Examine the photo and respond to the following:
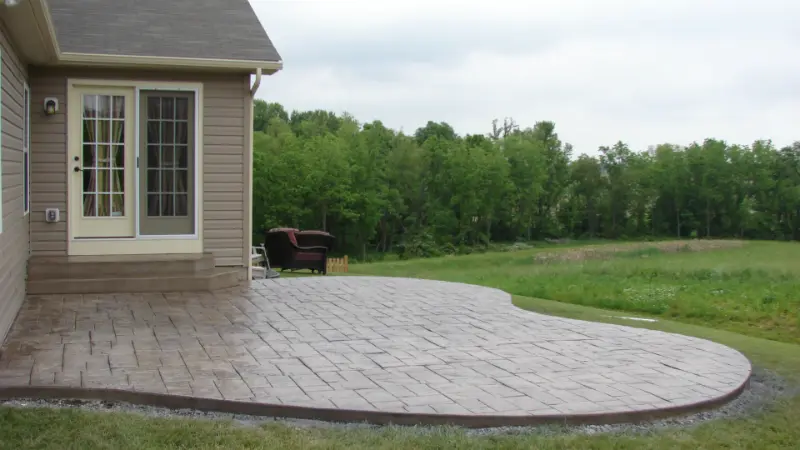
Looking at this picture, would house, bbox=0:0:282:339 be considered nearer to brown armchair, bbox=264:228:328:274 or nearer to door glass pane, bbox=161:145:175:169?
door glass pane, bbox=161:145:175:169

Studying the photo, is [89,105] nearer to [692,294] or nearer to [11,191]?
[11,191]

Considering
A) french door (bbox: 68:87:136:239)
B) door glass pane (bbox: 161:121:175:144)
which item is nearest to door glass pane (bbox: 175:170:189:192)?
door glass pane (bbox: 161:121:175:144)

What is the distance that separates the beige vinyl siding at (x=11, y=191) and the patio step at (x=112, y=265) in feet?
1.54

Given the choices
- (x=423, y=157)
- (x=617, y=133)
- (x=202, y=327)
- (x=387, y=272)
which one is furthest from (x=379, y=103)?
(x=202, y=327)

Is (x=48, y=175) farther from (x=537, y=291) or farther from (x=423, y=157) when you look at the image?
(x=423, y=157)

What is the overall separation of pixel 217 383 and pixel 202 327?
195 cm

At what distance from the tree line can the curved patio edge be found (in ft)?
126

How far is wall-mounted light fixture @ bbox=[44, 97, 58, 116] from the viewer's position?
332 inches

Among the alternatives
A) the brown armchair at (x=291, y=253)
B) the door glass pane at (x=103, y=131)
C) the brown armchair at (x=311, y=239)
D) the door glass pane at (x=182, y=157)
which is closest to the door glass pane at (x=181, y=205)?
the door glass pane at (x=182, y=157)

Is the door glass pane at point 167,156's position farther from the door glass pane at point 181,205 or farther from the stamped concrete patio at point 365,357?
the stamped concrete patio at point 365,357

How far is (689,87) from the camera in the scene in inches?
1320

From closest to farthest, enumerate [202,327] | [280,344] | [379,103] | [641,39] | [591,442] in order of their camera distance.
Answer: [591,442] → [280,344] → [202,327] → [641,39] → [379,103]

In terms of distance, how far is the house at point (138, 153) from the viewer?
848cm

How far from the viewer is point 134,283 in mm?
8484
